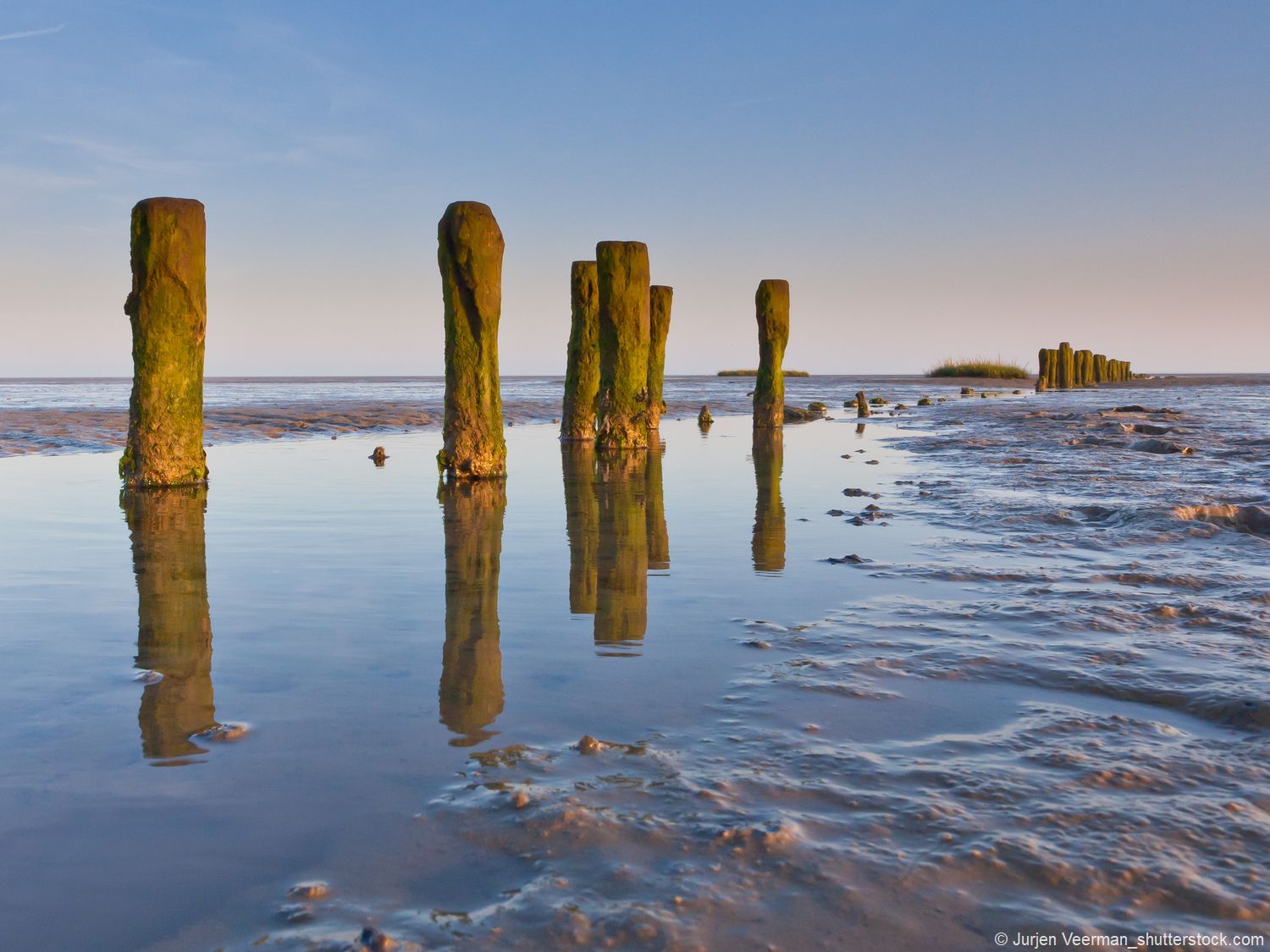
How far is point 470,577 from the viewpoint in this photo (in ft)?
16.9

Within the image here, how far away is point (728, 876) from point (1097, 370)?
63422 mm

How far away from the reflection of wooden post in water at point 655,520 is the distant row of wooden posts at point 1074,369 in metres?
34.9

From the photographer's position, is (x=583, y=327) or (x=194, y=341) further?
(x=583, y=327)

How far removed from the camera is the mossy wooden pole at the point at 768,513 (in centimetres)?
566

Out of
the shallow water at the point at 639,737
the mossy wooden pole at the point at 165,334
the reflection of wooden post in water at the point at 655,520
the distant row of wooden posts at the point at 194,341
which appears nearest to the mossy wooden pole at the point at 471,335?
the distant row of wooden posts at the point at 194,341

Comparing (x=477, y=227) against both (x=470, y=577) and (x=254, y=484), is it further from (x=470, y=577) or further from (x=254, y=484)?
(x=470, y=577)

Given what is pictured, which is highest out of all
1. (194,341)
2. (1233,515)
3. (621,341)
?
(621,341)

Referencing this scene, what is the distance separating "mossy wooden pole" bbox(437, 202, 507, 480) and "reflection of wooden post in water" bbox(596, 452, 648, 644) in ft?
4.29

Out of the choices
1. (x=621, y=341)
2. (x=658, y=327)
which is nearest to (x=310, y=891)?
(x=621, y=341)

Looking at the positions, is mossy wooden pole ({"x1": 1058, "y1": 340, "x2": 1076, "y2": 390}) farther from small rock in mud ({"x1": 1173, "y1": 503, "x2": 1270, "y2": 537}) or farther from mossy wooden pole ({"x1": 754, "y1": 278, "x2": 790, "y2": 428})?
small rock in mud ({"x1": 1173, "y1": 503, "x2": 1270, "y2": 537})

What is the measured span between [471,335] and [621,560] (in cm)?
496

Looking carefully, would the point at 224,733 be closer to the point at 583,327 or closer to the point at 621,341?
the point at 621,341

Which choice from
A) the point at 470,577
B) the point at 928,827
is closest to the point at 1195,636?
the point at 928,827

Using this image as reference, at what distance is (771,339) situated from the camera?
715 inches
